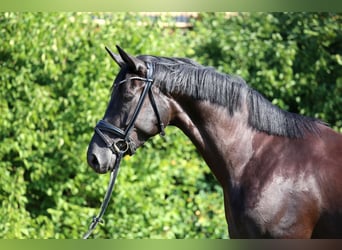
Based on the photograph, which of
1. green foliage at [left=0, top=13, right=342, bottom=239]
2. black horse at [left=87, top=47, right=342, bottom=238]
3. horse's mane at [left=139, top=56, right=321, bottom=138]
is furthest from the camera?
green foliage at [left=0, top=13, right=342, bottom=239]

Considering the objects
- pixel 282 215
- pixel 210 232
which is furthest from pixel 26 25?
pixel 282 215

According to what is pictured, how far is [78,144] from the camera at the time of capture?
5.32 m

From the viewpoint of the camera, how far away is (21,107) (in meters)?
5.35

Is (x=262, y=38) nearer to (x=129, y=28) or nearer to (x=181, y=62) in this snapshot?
(x=129, y=28)

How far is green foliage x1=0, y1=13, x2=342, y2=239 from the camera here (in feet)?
17.4

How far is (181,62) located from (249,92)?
1.29 ft

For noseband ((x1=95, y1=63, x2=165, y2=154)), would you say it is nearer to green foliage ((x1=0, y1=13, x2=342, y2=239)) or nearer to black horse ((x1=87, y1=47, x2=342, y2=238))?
black horse ((x1=87, y1=47, x2=342, y2=238))

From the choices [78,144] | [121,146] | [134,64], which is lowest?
[78,144]

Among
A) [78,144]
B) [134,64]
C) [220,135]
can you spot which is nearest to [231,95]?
[220,135]

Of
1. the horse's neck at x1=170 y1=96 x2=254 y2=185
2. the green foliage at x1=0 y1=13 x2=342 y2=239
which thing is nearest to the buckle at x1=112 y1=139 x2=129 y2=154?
the horse's neck at x1=170 y1=96 x2=254 y2=185

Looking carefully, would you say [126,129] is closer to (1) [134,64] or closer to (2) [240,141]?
(1) [134,64]

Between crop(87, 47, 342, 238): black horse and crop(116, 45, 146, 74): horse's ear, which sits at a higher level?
crop(116, 45, 146, 74): horse's ear

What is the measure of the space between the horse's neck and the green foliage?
2394 mm

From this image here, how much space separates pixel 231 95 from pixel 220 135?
0.20m
